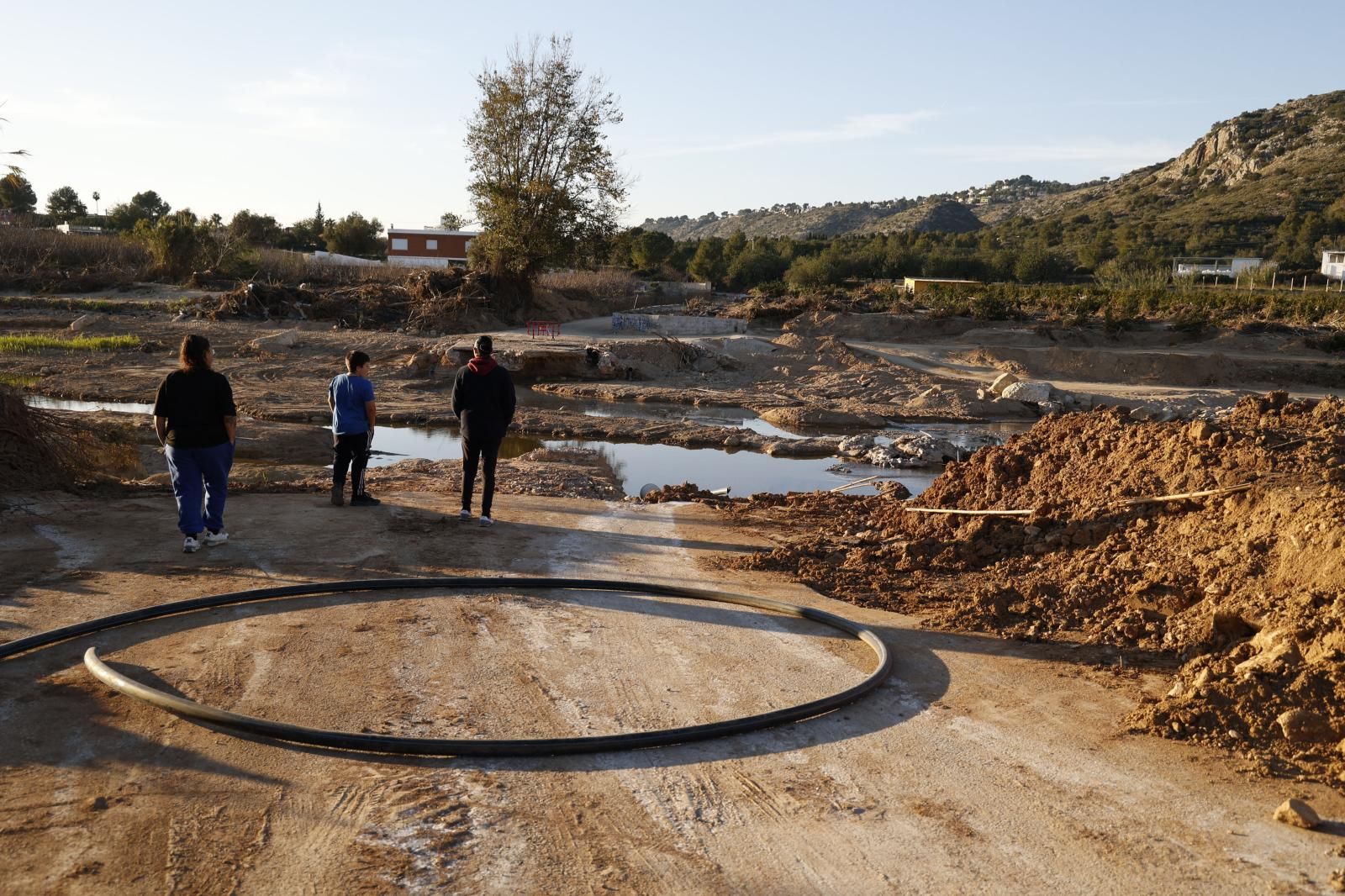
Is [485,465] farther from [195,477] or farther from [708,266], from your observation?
[708,266]

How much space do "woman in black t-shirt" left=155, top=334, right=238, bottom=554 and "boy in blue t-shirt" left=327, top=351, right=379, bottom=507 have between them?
4.79 ft

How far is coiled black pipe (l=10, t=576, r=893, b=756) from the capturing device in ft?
15.1

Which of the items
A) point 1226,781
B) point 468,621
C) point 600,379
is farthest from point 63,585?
point 600,379

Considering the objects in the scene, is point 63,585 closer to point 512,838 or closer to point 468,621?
point 468,621

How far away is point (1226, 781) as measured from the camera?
4633mm

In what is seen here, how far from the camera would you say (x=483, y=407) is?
951 cm

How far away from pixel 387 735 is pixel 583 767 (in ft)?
3.08

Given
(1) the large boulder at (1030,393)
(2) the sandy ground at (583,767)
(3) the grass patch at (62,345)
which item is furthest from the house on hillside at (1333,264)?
(2) the sandy ground at (583,767)

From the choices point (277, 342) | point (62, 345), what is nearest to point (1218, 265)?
point (277, 342)

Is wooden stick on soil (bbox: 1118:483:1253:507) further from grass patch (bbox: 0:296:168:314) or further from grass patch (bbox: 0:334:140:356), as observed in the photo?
grass patch (bbox: 0:296:168:314)

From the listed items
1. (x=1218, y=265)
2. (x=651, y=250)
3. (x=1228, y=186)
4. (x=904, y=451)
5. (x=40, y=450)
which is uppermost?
(x=1228, y=186)

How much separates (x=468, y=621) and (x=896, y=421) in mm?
17408

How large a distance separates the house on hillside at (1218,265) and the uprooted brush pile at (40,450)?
2416 inches

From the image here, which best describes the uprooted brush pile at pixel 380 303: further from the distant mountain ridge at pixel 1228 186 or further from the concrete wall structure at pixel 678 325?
the distant mountain ridge at pixel 1228 186
